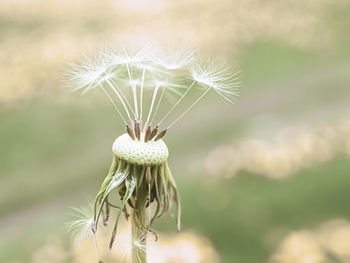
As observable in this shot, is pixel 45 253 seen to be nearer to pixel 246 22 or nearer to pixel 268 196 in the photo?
pixel 268 196

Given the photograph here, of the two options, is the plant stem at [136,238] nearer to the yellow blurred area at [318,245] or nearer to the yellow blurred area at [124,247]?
the yellow blurred area at [124,247]

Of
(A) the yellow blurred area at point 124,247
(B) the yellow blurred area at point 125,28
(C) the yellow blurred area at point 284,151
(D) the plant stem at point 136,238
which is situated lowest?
(D) the plant stem at point 136,238

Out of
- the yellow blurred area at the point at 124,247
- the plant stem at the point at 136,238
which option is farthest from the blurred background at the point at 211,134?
the plant stem at the point at 136,238

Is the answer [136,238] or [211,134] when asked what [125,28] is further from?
[136,238]

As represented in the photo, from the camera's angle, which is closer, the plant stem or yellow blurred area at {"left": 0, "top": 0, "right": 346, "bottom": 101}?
the plant stem

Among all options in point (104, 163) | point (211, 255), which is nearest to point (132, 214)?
point (211, 255)

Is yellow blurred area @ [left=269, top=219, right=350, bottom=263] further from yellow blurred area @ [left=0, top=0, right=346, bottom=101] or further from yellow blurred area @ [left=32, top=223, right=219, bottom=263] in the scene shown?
yellow blurred area @ [left=0, top=0, right=346, bottom=101]

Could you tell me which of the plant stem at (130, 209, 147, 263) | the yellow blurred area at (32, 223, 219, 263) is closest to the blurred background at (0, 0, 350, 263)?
the yellow blurred area at (32, 223, 219, 263)

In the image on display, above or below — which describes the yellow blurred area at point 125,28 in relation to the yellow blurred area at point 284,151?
above

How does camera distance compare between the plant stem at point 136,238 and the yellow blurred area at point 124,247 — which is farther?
the yellow blurred area at point 124,247
